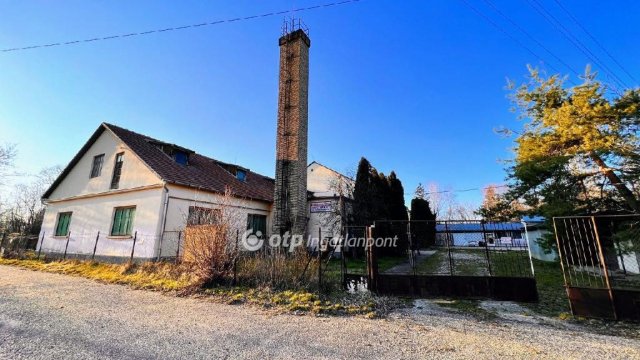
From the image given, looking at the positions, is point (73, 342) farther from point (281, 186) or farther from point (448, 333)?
point (281, 186)

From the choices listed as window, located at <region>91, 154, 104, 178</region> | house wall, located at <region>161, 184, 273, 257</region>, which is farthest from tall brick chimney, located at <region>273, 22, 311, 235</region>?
window, located at <region>91, 154, 104, 178</region>

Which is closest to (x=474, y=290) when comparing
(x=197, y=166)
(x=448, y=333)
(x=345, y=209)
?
(x=448, y=333)

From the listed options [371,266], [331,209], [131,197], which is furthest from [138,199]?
[371,266]

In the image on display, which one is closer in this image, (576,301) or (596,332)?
(596,332)

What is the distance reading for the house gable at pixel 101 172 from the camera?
44.3 feet

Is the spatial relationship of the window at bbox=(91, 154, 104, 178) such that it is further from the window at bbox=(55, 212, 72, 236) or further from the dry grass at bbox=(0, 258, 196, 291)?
the dry grass at bbox=(0, 258, 196, 291)

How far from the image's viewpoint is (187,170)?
15.3 metres

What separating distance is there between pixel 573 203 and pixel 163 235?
16.4 meters

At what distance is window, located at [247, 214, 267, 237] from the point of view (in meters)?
16.6

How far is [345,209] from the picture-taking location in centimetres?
1700

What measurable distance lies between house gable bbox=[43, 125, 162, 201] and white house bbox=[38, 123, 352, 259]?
0.15 feet

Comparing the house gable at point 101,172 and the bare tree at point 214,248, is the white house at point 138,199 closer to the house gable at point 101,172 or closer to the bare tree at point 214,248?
the house gable at point 101,172

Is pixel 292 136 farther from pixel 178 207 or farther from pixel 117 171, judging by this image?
pixel 117 171

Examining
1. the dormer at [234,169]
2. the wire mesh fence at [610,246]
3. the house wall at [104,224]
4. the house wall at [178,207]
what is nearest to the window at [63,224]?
the house wall at [104,224]
